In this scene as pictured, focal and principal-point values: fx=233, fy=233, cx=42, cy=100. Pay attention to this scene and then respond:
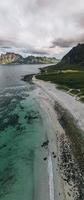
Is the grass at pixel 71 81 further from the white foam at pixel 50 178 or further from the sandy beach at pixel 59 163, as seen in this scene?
the white foam at pixel 50 178

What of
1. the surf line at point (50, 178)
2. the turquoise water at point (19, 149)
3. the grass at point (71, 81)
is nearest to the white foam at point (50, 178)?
the surf line at point (50, 178)

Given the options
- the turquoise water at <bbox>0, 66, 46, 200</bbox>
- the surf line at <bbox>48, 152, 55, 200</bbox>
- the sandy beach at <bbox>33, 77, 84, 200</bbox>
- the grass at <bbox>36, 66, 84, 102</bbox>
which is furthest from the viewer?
the grass at <bbox>36, 66, 84, 102</bbox>

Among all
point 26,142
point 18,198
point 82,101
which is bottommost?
point 18,198

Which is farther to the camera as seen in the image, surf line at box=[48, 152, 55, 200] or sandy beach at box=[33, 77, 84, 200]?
sandy beach at box=[33, 77, 84, 200]

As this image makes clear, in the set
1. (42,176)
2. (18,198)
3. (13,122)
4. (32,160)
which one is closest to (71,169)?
(42,176)

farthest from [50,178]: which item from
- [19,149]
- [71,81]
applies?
[71,81]

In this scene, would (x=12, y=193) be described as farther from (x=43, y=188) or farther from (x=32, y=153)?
(x=32, y=153)

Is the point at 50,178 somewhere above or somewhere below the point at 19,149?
below

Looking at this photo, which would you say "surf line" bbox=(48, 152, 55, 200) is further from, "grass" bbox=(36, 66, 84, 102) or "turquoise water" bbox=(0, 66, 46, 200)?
"grass" bbox=(36, 66, 84, 102)

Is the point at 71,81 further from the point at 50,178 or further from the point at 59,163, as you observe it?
the point at 50,178

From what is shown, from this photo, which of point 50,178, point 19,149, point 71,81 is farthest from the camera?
point 71,81

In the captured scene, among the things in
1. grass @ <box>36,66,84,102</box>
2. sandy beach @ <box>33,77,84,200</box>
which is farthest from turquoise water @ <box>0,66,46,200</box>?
grass @ <box>36,66,84,102</box>
